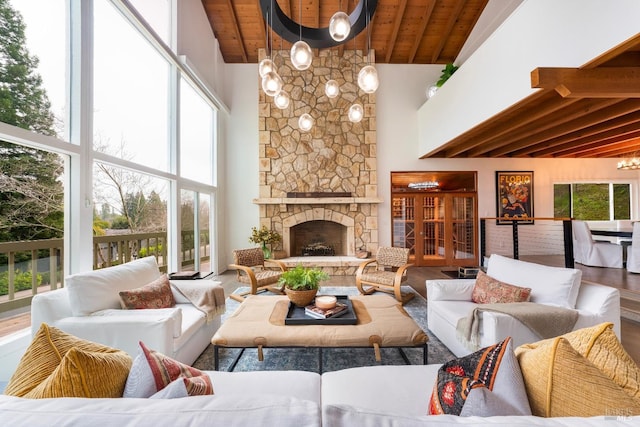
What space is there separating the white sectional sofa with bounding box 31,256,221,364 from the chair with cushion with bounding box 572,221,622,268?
22.0 ft

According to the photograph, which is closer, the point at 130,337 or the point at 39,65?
the point at 130,337

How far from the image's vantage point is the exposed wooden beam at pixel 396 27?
191 inches

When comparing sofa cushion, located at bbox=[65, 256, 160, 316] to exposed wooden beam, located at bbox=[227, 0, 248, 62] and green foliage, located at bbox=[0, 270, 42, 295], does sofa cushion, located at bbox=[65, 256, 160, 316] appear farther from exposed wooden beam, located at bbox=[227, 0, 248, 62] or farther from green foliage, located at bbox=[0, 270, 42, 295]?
exposed wooden beam, located at bbox=[227, 0, 248, 62]

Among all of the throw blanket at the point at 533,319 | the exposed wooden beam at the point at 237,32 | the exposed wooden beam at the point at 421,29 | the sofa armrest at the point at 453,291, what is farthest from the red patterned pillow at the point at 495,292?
the exposed wooden beam at the point at 237,32

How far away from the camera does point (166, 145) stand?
3.90 metres

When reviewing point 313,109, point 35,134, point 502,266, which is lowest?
point 502,266

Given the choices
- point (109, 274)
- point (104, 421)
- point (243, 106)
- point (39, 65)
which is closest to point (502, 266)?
point (104, 421)

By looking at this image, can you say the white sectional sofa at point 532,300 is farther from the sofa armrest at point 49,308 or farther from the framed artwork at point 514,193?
the framed artwork at point 514,193

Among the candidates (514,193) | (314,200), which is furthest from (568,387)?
(514,193)

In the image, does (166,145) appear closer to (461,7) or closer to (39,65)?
(39,65)

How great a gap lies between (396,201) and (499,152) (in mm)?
2313

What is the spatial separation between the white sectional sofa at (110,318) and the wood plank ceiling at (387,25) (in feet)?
16.3

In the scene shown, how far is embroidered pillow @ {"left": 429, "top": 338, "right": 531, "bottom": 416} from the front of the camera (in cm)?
77

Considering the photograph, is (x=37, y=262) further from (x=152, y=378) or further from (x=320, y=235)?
(x=320, y=235)
